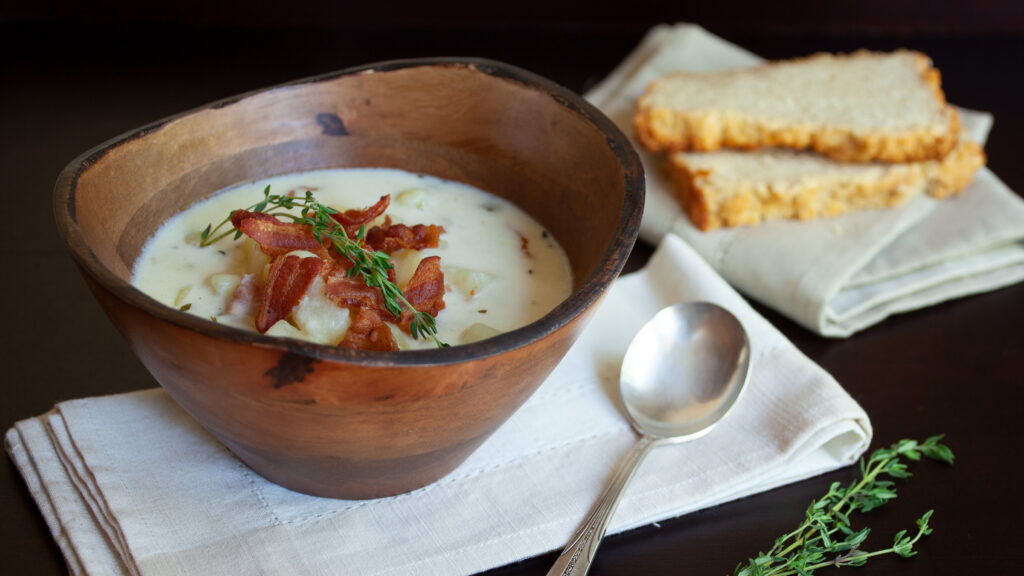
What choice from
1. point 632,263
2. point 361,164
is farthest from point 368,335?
point 632,263

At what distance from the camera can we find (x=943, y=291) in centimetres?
214

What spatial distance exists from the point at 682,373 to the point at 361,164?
69cm

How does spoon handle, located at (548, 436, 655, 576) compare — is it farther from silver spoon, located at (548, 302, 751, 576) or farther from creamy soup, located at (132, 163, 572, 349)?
creamy soup, located at (132, 163, 572, 349)

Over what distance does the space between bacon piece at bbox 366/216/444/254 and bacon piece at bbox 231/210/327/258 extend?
4.6 inches

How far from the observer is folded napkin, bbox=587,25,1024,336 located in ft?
6.74

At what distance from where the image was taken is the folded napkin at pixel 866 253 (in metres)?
2.05

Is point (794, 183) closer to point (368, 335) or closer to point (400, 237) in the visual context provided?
point (400, 237)

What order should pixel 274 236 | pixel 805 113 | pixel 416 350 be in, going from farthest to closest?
pixel 805 113, pixel 274 236, pixel 416 350

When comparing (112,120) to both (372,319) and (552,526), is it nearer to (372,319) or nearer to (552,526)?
(372,319)

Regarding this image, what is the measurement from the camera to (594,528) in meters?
1.45

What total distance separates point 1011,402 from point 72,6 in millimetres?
2587

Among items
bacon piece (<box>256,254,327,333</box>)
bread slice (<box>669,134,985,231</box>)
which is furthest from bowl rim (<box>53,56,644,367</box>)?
bread slice (<box>669,134,985,231</box>)

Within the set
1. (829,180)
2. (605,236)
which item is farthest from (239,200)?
(829,180)

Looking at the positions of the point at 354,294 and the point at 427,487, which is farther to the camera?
the point at 427,487
